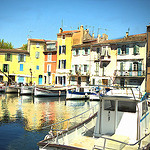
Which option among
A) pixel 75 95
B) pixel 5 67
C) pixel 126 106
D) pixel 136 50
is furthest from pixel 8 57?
pixel 126 106

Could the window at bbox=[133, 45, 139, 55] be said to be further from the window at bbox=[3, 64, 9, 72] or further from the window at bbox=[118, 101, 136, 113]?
the window at bbox=[118, 101, 136, 113]

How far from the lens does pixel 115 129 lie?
1005 cm

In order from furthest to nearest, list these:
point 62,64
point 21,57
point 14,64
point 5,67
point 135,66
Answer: point 21,57, point 14,64, point 5,67, point 62,64, point 135,66

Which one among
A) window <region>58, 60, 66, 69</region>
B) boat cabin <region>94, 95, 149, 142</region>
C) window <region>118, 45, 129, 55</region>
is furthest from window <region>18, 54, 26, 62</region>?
boat cabin <region>94, 95, 149, 142</region>

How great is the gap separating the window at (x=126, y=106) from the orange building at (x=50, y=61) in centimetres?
4344

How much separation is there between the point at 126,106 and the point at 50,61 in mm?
45679

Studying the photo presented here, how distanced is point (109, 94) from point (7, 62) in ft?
155

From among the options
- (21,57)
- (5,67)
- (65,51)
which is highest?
(65,51)

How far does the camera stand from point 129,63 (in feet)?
137

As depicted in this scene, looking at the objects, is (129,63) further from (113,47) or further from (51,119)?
(51,119)

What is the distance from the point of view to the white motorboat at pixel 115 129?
920 centimetres

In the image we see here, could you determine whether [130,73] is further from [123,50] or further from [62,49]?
[62,49]

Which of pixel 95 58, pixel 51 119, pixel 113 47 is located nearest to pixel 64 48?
pixel 95 58

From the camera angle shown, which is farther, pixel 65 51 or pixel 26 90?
pixel 65 51
